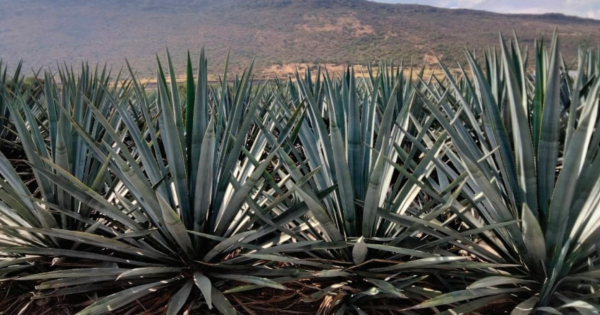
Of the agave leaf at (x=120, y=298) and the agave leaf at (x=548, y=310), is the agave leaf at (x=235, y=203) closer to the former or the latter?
the agave leaf at (x=120, y=298)

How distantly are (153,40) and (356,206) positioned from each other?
2597 inches

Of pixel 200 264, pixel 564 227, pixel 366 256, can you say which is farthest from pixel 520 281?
pixel 200 264

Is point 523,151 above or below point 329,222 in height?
above

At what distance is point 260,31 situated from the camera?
62.0 m

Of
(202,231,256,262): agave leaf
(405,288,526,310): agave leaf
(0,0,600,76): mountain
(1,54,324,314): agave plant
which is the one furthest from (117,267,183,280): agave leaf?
(0,0,600,76): mountain

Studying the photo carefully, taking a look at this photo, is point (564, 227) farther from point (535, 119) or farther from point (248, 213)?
point (248, 213)

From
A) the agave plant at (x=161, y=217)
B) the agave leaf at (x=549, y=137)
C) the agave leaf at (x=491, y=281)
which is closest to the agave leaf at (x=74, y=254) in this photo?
the agave plant at (x=161, y=217)

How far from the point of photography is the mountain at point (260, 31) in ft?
152

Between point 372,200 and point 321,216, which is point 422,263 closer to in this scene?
point 372,200

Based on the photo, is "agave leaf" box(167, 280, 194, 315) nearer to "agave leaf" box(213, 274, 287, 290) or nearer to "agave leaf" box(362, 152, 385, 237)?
"agave leaf" box(213, 274, 287, 290)

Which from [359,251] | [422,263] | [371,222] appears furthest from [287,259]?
[422,263]

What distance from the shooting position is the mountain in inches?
1820

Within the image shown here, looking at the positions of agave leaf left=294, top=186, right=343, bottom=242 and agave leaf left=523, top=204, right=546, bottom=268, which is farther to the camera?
agave leaf left=294, top=186, right=343, bottom=242

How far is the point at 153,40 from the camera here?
2457 inches
